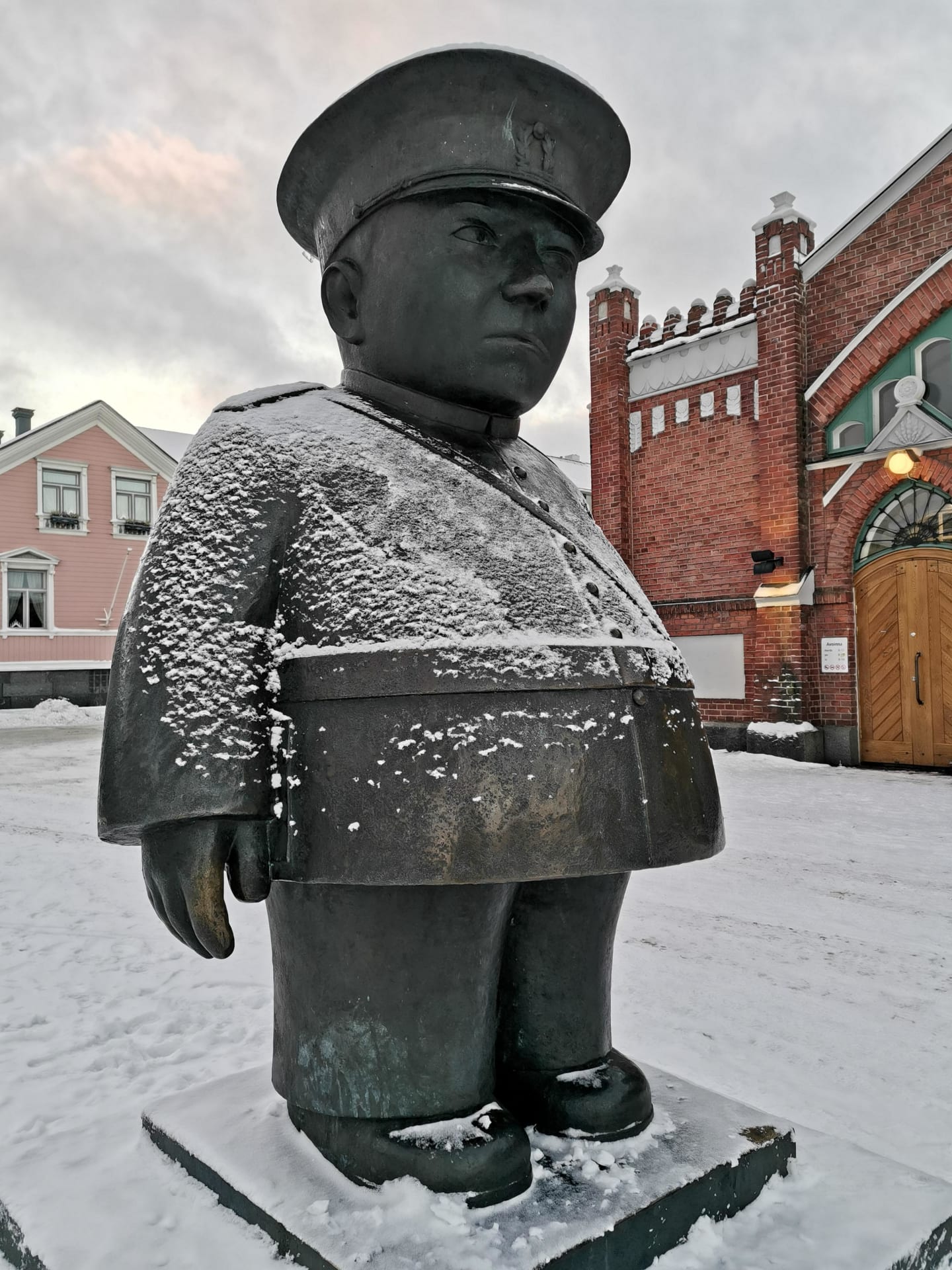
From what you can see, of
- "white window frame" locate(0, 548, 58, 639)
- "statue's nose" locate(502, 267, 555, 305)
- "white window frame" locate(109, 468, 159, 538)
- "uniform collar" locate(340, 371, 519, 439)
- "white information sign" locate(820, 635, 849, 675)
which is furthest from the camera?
"white window frame" locate(109, 468, 159, 538)

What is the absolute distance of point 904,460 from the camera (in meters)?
9.98

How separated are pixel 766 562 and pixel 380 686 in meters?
10.1

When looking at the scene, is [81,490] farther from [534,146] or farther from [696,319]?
[534,146]

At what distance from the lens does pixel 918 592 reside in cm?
1008

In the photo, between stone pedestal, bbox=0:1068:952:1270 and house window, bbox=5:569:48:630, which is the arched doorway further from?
house window, bbox=5:569:48:630

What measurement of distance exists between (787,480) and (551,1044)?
1007 centimetres

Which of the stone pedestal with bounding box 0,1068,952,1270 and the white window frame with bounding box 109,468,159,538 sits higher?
the white window frame with bounding box 109,468,159,538

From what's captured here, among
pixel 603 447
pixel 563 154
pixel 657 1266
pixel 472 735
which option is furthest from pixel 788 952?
pixel 603 447

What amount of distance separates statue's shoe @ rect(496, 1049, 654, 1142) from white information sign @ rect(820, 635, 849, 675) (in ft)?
31.2

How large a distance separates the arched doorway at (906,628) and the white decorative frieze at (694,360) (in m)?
2.64

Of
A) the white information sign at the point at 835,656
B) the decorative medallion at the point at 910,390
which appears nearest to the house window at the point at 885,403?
the decorative medallion at the point at 910,390

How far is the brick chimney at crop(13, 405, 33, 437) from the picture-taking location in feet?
79.2

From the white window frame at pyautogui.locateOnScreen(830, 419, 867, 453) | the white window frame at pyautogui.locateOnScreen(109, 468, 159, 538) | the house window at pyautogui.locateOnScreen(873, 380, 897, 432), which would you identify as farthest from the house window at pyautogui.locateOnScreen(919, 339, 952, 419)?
the white window frame at pyautogui.locateOnScreen(109, 468, 159, 538)

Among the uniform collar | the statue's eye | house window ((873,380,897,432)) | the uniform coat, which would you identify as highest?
house window ((873,380,897,432))
